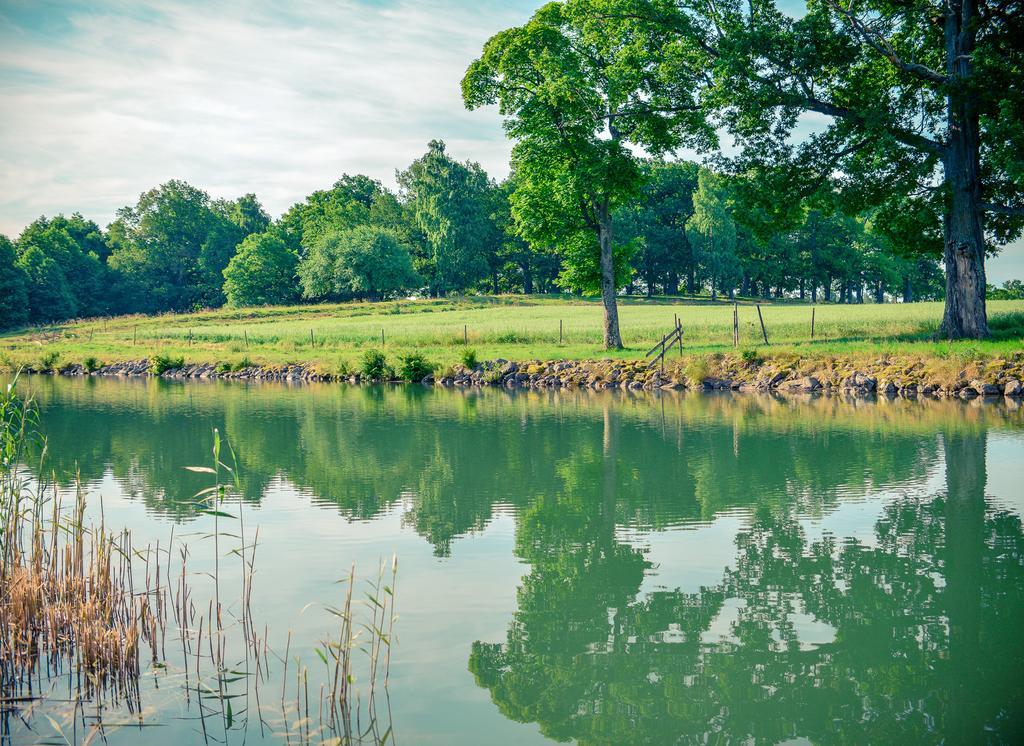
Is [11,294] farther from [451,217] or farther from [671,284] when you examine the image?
[671,284]

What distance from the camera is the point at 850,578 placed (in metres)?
9.08

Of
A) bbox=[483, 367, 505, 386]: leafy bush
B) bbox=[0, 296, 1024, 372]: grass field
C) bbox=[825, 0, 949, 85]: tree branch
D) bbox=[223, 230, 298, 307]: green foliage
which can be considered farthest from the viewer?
bbox=[223, 230, 298, 307]: green foliage

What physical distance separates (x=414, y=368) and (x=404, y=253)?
2253 inches

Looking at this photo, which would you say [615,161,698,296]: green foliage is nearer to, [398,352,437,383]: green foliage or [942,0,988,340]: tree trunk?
[398,352,437,383]: green foliage

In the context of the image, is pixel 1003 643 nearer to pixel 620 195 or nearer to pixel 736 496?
pixel 736 496

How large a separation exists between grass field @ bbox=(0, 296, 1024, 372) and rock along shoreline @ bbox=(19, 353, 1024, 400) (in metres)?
1.12

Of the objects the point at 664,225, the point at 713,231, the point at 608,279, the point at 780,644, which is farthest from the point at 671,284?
the point at 780,644

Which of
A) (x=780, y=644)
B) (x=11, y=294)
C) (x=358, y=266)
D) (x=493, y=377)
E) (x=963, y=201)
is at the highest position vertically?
(x=358, y=266)

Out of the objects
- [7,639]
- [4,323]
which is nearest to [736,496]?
[7,639]

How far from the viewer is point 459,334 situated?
45781mm

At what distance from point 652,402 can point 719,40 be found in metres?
13.6

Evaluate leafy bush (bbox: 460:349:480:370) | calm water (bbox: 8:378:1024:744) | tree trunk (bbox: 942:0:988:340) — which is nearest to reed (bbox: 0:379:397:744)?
calm water (bbox: 8:378:1024:744)

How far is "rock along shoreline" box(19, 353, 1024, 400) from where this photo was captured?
26.8 meters

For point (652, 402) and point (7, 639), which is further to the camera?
point (652, 402)
